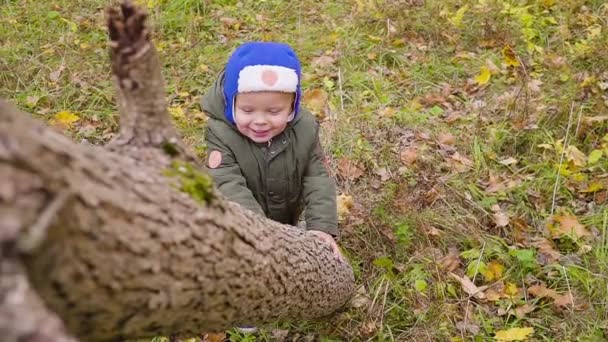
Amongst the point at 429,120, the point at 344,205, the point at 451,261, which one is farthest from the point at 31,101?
the point at 451,261

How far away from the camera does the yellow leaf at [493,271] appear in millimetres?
3635

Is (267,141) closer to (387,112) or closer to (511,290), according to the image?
(511,290)

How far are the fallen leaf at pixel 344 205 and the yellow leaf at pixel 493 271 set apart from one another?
37.0 inches

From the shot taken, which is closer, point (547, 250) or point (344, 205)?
point (547, 250)

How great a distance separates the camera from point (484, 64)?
5.57 metres

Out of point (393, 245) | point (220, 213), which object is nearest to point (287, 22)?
point (393, 245)

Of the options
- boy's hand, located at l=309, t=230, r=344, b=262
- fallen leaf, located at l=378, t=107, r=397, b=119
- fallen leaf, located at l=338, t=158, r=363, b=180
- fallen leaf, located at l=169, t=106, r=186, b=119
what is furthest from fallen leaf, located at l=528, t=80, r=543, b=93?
fallen leaf, located at l=169, t=106, r=186, b=119

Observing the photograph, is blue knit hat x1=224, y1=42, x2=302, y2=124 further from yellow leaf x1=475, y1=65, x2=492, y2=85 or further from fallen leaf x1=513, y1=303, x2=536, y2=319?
yellow leaf x1=475, y1=65, x2=492, y2=85

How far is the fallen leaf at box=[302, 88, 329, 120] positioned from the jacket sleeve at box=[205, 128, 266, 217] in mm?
2163

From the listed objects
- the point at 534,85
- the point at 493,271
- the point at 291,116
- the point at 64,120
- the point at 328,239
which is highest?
the point at 291,116

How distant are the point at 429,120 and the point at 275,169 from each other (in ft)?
6.94

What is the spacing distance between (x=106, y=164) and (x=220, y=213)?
1.39 feet

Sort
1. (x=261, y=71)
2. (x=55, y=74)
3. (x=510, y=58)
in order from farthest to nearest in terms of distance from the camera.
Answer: (x=55, y=74) → (x=510, y=58) → (x=261, y=71)

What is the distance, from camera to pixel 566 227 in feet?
12.5
